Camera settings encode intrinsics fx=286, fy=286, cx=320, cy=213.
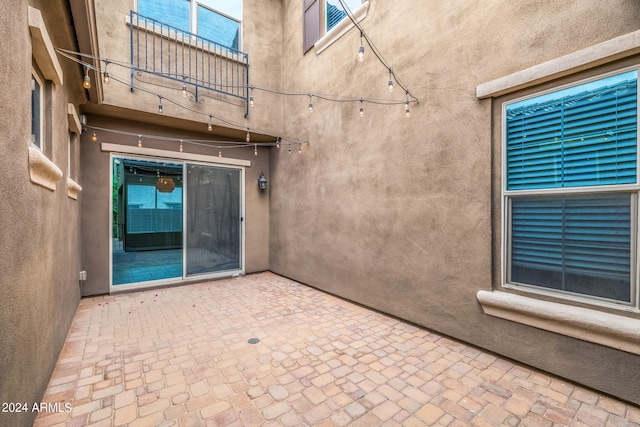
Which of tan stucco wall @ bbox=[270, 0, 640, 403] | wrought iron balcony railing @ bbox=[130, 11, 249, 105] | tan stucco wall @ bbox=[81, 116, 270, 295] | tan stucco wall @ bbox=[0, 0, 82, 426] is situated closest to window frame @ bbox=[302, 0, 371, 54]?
tan stucco wall @ bbox=[270, 0, 640, 403]

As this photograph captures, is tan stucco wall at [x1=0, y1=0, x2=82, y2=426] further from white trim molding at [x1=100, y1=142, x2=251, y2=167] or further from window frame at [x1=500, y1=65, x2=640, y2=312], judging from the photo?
window frame at [x1=500, y1=65, x2=640, y2=312]

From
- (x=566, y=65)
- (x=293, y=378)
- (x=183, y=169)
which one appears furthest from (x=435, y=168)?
(x=183, y=169)

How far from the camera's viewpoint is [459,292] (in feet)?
9.31

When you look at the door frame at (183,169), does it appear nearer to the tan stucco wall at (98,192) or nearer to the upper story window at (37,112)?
the tan stucco wall at (98,192)

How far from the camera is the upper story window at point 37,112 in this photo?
2.13 meters

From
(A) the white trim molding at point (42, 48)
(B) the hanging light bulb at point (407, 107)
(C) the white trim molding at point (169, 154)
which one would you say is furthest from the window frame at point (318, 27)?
(A) the white trim molding at point (42, 48)

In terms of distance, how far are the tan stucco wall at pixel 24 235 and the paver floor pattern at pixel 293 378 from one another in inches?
16.7

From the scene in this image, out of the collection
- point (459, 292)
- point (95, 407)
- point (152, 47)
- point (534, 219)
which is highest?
point (152, 47)

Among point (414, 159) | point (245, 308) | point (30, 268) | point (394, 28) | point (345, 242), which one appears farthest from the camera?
point (345, 242)

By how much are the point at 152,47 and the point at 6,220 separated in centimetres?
413

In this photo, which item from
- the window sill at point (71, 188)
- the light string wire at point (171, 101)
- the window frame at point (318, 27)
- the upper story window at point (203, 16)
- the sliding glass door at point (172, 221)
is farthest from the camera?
the sliding glass door at point (172, 221)

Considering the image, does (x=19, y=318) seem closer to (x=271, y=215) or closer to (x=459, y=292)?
(x=459, y=292)

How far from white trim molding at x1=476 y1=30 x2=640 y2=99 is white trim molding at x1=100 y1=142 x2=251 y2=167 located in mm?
4336

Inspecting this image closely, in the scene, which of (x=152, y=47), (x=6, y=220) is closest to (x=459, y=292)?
(x=6, y=220)
